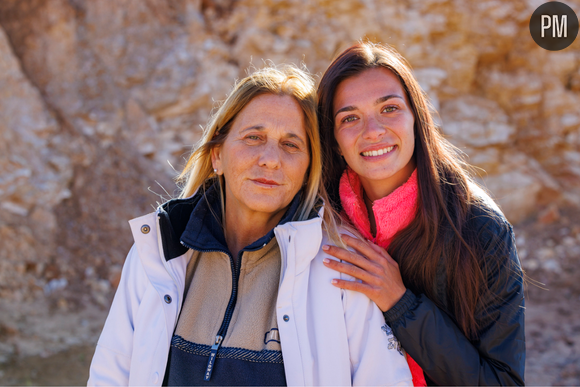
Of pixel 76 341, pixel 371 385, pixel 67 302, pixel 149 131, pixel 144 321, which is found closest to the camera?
pixel 371 385

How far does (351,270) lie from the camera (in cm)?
210

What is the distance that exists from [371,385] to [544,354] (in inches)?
129

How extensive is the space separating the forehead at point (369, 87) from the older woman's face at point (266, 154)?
318 mm

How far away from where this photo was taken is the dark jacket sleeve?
2086 mm

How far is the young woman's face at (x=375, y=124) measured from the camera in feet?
7.91

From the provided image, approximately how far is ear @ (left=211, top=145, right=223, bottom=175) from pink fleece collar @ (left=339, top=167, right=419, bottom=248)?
792 mm

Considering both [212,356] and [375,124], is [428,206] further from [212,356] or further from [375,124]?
[212,356]

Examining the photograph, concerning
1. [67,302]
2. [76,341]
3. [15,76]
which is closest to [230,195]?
[76,341]

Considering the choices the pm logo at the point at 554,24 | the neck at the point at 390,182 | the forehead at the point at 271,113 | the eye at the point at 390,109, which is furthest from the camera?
the pm logo at the point at 554,24

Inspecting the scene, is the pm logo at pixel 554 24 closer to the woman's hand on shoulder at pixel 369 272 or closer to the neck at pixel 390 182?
the neck at pixel 390 182

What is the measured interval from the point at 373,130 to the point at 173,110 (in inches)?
190

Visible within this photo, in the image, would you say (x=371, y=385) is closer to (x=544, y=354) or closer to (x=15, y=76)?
(x=544, y=354)

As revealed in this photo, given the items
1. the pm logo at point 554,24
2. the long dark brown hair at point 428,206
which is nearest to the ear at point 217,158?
the long dark brown hair at point 428,206

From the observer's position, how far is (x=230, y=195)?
2.59 metres
